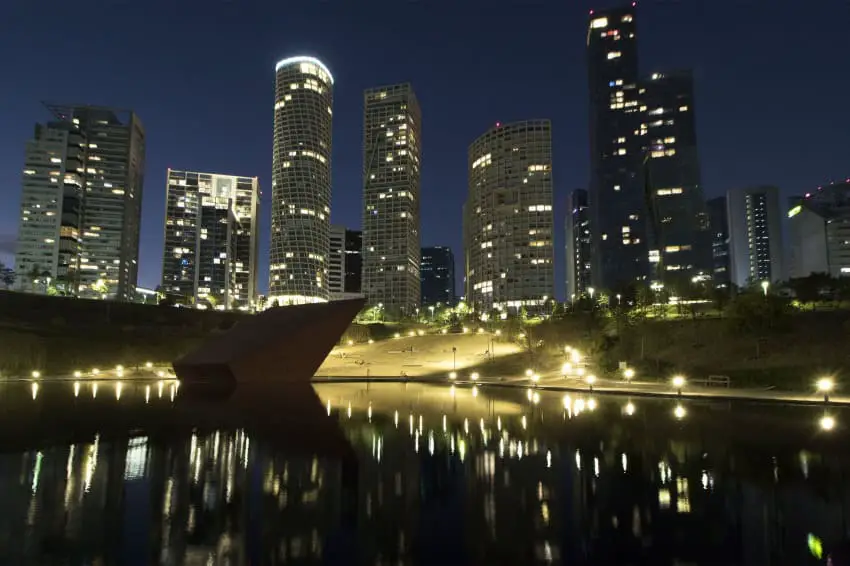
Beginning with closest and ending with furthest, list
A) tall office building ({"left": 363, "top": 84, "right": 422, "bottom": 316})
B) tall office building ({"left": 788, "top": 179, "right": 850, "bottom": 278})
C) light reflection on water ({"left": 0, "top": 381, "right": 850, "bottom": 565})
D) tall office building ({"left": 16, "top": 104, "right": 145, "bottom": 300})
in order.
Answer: light reflection on water ({"left": 0, "top": 381, "right": 850, "bottom": 565}), tall office building ({"left": 788, "top": 179, "right": 850, "bottom": 278}), tall office building ({"left": 16, "top": 104, "right": 145, "bottom": 300}), tall office building ({"left": 363, "top": 84, "right": 422, "bottom": 316})

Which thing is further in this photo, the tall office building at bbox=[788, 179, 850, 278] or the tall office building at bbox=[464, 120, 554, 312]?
the tall office building at bbox=[464, 120, 554, 312]

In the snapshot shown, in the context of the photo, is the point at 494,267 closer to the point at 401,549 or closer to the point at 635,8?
the point at 635,8

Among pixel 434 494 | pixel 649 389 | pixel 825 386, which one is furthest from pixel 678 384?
pixel 434 494

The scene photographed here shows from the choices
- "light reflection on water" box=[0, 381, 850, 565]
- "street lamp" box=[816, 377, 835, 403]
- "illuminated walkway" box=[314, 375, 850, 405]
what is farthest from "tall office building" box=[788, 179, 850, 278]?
"light reflection on water" box=[0, 381, 850, 565]

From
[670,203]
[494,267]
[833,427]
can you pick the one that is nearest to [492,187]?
[494,267]

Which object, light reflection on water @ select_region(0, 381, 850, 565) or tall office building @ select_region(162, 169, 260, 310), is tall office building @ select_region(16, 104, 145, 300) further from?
light reflection on water @ select_region(0, 381, 850, 565)

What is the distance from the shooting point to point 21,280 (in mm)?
122125

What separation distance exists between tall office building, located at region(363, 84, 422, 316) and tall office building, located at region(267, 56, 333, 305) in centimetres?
2093

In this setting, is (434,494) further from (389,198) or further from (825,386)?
(389,198)

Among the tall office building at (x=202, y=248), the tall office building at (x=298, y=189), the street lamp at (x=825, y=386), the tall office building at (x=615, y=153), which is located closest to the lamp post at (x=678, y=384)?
the street lamp at (x=825, y=386)

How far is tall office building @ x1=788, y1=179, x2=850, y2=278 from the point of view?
115812 mm

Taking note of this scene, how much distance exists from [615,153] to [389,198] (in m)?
85.5

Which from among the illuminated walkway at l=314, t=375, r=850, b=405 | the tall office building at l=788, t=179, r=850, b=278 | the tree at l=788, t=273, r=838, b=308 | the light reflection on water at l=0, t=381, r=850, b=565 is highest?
the tall office building at l=788, t=179, r=850, b=278

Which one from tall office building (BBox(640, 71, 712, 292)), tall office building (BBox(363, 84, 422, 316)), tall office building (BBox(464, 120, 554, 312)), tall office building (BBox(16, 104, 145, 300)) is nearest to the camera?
tall office building (BBox(640, 71, 712, 292))
